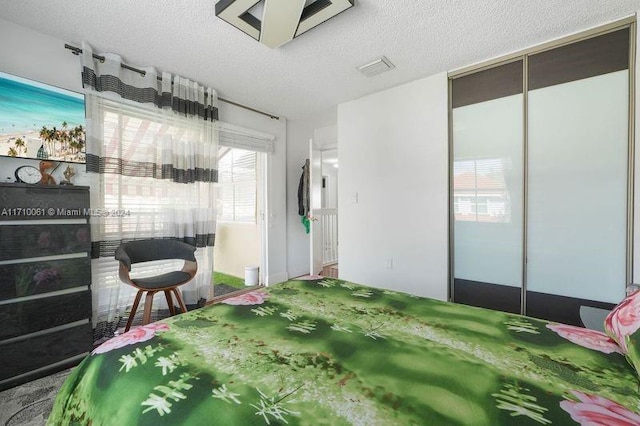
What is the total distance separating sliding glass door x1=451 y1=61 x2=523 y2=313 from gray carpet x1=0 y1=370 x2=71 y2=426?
126 inches

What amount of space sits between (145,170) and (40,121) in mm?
747

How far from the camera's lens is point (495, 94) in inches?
97.6

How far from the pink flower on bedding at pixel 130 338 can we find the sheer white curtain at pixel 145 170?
1.56 m

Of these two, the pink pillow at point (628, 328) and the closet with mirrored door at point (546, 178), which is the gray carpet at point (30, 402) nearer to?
the pink pillow at point (628, 328)

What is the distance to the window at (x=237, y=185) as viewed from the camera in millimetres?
4260

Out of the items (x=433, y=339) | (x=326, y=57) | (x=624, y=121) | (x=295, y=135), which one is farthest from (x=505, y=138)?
(x=295, y=135)

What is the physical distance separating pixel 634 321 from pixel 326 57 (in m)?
2.54

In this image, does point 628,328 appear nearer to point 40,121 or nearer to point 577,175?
point 577,175

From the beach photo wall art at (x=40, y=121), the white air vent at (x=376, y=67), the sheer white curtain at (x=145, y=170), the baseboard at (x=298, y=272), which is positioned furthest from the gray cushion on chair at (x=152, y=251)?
the white air vent at (x=376, y=67)

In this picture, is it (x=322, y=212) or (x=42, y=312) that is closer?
(x=42, y=312)

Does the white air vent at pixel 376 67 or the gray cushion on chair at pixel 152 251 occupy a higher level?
the white air vent at pixel 376 67

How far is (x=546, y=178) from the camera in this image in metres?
2.22

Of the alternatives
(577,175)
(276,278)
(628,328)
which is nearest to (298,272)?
(276,278)

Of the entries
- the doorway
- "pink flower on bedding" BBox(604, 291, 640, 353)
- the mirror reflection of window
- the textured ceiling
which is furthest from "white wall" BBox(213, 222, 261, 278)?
"pink flower on bedding" BBox(604, 291, 640, 353)
